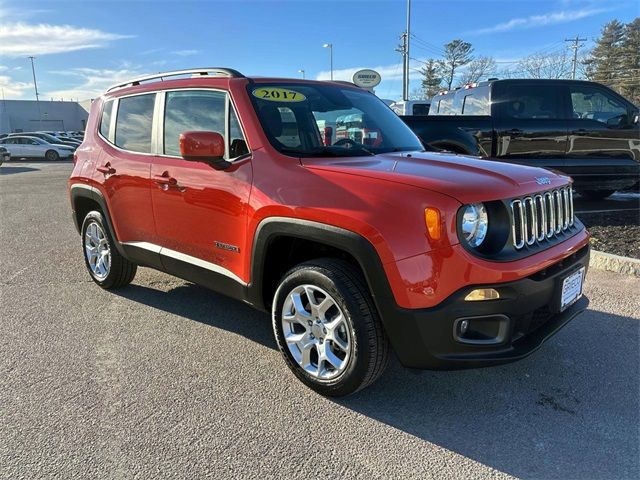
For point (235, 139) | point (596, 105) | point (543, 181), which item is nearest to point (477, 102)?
point (596, 105)

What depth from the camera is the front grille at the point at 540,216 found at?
8.63 feet

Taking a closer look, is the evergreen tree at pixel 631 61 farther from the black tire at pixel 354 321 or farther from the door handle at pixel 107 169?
the black tire at pixel 354 321

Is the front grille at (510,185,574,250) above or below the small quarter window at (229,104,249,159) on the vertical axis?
below

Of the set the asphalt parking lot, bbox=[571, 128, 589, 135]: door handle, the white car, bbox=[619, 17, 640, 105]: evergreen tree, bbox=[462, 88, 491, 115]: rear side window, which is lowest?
the asphalt parking lot

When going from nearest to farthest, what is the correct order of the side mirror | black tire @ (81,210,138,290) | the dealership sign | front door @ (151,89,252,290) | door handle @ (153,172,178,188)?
1. the side mirror
2. front door @ (151,89,252,290)
3. door handle @ (153,172,178,188)
4. black tire @ (81,210,138,290)
5. the dealership sign

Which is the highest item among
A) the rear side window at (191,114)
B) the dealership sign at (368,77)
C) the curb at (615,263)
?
the dealership sign at (368,77)

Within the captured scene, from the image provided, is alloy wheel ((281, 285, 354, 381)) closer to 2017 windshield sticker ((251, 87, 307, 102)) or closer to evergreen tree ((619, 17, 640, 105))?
2017 windshield sticker ((251, 87, 307, 102))

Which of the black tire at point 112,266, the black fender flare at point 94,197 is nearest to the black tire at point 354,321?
the black fender flare at point 94,197

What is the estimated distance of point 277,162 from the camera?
9.96ft

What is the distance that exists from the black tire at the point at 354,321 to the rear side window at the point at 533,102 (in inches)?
242

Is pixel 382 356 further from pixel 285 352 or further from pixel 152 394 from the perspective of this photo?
pixel 152 394

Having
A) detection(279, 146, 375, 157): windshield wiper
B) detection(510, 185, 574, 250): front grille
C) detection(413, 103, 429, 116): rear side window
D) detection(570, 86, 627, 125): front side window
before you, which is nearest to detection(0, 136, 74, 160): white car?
detection(413, 103, 429, 116): rear side window

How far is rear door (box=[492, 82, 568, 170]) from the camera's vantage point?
24.9 ft

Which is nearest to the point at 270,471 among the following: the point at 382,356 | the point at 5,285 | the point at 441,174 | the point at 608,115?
the point at 382,356
